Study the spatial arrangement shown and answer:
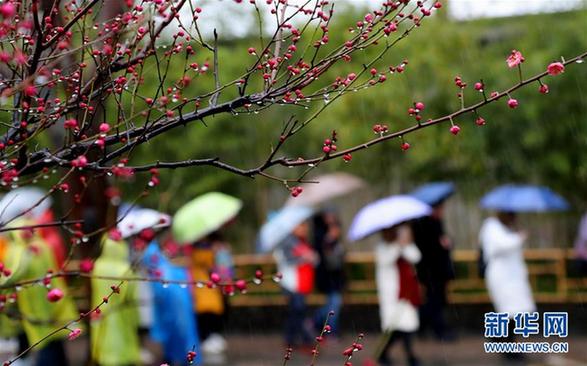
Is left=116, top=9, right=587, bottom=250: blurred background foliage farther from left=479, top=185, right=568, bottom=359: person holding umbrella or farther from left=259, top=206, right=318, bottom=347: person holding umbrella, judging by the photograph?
left=479, top=185, right=568, bottom=359: person holding umbrella

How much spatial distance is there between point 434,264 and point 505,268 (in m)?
2.11

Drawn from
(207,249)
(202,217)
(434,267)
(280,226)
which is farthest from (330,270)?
(202,217)

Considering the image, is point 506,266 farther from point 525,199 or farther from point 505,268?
point 525,199

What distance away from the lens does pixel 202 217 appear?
32.7 ft

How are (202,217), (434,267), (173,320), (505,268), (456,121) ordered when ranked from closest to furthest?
1. (173,320)
2. (202,217)
3. (505,268)
4. (434,267)
5. (456,121)

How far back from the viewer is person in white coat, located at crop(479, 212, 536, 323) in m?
10.5

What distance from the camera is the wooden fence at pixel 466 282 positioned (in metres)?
14.3

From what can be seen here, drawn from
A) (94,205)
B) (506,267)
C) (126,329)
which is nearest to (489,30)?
(506,267)

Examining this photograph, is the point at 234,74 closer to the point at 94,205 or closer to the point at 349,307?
the point at 349,307

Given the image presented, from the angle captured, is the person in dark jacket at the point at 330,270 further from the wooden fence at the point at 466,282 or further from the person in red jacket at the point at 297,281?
the wooden fence at the point at 466,282

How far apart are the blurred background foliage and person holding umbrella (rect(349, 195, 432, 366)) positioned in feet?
13.7

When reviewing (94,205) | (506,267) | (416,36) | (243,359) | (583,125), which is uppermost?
(416,36)

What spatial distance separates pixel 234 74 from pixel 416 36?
3222 millimetres

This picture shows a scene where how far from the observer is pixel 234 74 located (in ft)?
55.3
